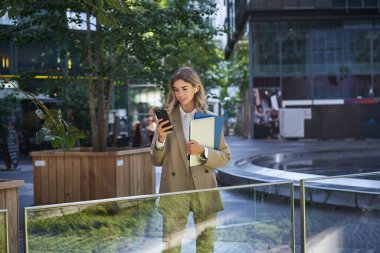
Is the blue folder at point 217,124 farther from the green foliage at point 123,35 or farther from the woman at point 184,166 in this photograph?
the green foliage at point 123,35

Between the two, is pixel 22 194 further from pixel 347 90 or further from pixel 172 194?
pixel 347 90

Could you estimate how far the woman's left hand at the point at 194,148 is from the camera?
167 inches

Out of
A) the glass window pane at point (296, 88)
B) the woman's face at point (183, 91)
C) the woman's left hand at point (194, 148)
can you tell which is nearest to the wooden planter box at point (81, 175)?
the woman's face at point (183, 91)

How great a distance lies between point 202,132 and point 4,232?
1.54m

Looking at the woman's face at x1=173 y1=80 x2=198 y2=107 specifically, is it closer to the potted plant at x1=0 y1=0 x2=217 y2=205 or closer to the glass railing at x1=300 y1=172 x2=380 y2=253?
the glass railing at x1=300 y1=172 x2=380 y2=253

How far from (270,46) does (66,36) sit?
33702 mm

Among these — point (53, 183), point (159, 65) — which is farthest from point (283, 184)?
point (159, 65)

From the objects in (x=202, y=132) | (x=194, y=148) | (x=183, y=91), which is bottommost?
(x=194, y=148)

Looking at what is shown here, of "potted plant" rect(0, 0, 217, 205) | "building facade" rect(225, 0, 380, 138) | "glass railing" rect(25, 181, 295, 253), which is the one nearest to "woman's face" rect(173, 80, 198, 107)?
"glass railing" rect(25, 181, 295, 253)

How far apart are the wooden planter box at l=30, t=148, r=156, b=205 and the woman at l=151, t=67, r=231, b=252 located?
5.58 meters

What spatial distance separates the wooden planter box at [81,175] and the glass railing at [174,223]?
5.49 metres

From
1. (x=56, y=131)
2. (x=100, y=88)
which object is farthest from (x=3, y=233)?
(x=100, y=88)

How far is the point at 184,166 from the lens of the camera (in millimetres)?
4426

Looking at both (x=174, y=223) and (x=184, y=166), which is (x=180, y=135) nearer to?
(x=184, y=166)
